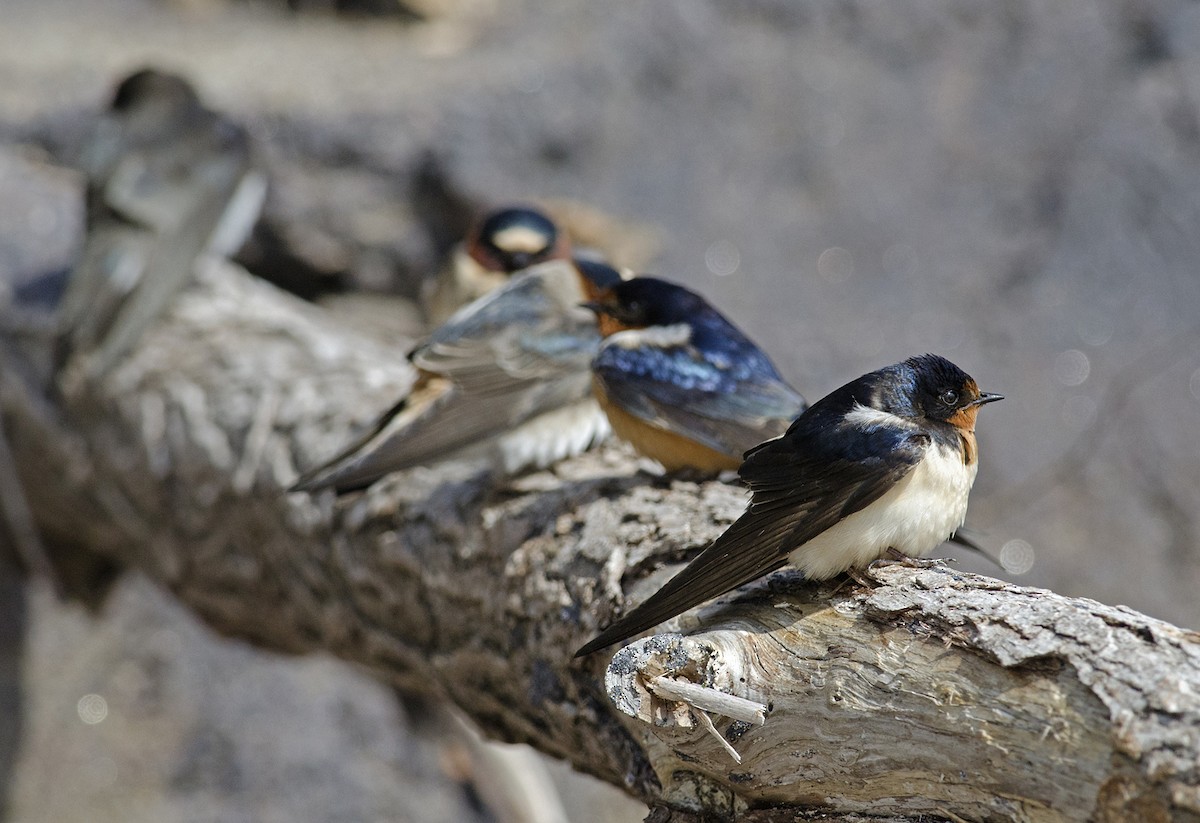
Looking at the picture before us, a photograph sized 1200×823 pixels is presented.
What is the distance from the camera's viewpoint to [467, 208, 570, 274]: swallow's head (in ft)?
9.26

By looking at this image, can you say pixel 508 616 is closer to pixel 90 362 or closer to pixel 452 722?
pixel 90 362

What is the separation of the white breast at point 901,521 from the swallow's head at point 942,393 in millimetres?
51

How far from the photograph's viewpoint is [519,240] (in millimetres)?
2826

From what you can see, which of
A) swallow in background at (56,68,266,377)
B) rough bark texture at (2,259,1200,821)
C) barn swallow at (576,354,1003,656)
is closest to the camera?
rough bark texture at (2,259,1200,821)

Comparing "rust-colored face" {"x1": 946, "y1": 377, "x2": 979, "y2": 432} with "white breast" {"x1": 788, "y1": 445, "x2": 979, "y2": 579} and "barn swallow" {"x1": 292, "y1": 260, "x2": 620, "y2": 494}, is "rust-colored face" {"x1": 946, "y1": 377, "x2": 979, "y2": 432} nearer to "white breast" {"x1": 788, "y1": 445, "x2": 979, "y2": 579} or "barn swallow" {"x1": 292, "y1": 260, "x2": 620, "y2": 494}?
"white breast" {"x1": 788, "y1": 445, "x2": 979, "y2": 579}

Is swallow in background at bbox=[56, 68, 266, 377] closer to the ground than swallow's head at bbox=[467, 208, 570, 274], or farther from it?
closer to the ground

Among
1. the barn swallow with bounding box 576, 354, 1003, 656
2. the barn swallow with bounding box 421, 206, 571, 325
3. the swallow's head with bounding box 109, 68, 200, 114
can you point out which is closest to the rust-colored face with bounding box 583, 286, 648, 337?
the barn swallow with bounding box 576, 354, 1003, 656

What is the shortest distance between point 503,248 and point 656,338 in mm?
1051

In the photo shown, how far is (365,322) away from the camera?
394cm

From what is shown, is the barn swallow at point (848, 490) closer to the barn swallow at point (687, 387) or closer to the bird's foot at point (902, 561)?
the bird's foot at point (902, 561)

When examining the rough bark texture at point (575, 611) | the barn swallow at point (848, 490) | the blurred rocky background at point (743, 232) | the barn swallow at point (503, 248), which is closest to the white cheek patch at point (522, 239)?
the barn swallow at point (503, 248)

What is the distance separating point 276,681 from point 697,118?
2109mm

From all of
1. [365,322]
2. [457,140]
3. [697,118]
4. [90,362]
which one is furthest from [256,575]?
[697,118]

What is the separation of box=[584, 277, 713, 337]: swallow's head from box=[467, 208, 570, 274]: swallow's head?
2.96ft
